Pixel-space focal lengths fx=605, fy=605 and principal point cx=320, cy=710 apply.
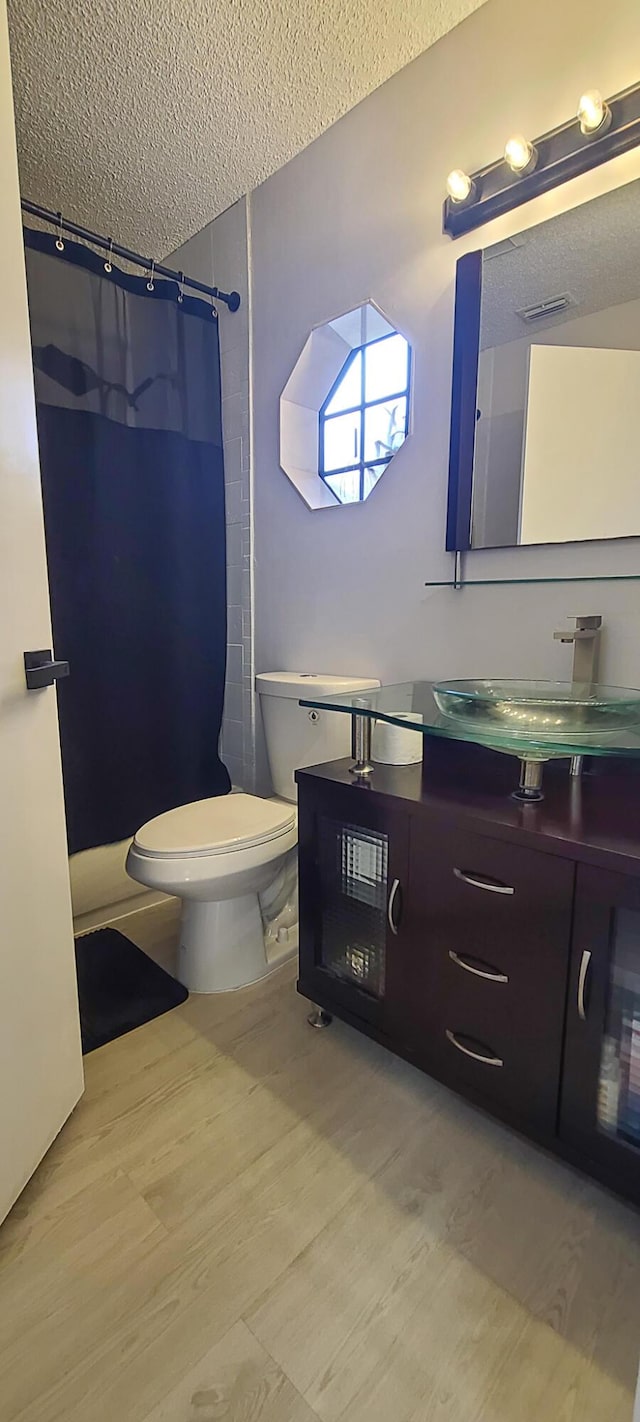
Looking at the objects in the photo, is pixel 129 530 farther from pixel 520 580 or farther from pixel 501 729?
pixel 501 729

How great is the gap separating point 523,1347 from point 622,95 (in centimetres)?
206

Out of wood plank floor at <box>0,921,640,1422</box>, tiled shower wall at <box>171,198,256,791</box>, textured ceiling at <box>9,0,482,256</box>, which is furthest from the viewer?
tiled shower wall at <box>171,198,256,791</box>

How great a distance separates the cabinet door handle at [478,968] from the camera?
105cm

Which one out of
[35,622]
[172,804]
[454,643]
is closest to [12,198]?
[35,622]

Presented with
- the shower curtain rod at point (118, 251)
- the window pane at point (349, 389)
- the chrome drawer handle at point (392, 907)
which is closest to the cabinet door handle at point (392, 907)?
the chrome drawer handle at point (392, 907)

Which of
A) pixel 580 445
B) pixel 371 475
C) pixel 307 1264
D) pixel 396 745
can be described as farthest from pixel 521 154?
pixel 307 1264

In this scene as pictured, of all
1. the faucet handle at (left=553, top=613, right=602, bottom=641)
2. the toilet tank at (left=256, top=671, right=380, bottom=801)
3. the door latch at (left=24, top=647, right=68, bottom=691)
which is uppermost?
the faucet handle at (left=553, top=613, right=602, bottom=641)

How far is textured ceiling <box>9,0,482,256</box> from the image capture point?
4.41 ft

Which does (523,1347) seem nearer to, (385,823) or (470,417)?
(385,823)

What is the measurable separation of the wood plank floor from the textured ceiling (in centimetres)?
234

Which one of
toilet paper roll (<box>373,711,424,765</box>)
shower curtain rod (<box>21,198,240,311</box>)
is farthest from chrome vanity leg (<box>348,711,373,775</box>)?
shower curtain rod (<box>21,198,240,311</box>)

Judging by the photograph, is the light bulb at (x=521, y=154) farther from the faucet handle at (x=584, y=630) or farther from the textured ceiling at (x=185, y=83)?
the faucet handle at (x=584, y=630)

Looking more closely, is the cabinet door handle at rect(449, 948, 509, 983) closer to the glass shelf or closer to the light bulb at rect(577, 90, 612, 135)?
the glass shelf

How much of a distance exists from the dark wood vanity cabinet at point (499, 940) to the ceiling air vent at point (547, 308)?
38.3 inches
